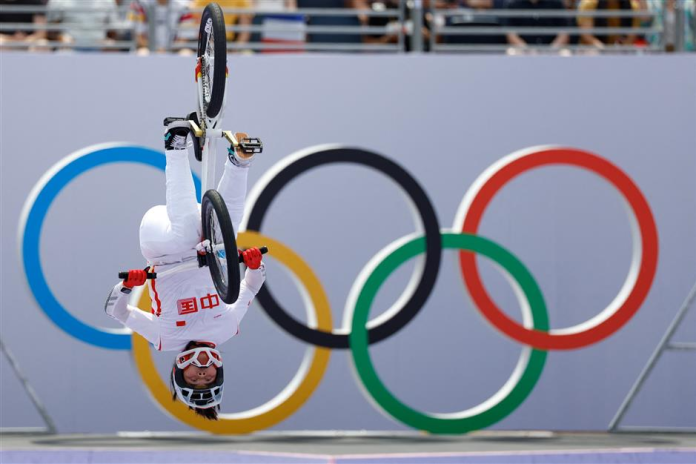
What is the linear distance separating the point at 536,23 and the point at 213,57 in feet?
17.0

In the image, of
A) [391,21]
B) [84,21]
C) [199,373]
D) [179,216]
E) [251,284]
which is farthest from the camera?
[391,21]

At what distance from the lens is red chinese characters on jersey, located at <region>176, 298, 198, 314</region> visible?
693 centimetres

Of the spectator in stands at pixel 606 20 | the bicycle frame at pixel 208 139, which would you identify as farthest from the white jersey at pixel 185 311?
the spectator in stands at pixel 606 20

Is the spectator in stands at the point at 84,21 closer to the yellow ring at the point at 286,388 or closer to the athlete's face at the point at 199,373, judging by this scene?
the yellow ring at the point at 286,388

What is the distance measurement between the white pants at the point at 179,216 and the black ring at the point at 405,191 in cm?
346

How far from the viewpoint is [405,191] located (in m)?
10.3

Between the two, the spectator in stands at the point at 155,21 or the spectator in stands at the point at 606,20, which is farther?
the spectator in stands at the point at 606,20

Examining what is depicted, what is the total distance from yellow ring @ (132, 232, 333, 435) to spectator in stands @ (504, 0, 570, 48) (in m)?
2.84

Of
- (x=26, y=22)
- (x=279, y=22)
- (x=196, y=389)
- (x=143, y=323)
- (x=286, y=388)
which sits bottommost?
(x=286, y=388)

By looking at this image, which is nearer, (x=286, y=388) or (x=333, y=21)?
(x=286, y=388)

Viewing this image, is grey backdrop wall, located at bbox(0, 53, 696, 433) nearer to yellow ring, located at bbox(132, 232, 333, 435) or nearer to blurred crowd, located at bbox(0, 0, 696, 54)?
yellow ring, located at bbox(132, 232, 333, 435)

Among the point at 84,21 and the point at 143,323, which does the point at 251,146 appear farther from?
the point at 84,21

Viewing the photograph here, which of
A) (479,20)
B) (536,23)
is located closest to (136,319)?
(479,20)

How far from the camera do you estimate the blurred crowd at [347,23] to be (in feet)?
33.4
